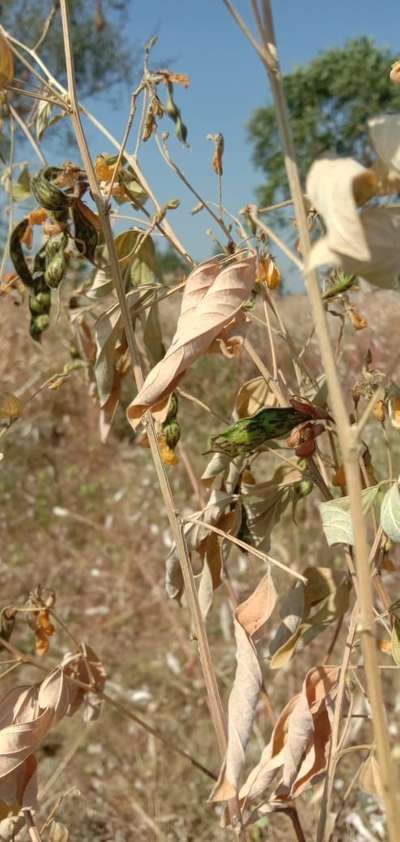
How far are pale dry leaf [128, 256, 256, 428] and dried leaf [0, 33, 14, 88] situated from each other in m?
0.14

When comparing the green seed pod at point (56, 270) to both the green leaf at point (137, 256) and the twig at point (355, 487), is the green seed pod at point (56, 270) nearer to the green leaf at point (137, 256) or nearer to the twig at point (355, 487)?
the green leaf at point (137, 256)

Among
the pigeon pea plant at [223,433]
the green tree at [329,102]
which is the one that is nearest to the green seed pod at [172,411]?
the pigeon pea plant at [223,433]

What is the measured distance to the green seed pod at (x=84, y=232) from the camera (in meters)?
0.48

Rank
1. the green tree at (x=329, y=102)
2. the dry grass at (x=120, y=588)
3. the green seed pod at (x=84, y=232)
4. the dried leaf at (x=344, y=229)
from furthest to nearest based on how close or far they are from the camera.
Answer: the green tree at (x=329, y=102), the dry grass at (x=120, y=588), the green seed pod at (x=84, y=232), the dried leaf at (x=344, y=229)

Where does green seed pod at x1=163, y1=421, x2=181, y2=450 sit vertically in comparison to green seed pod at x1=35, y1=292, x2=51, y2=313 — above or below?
below

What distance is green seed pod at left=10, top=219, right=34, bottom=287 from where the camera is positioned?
52 cm

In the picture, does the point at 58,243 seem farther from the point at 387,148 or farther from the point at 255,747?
the point at 255,747

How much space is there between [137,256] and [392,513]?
0.26 meters

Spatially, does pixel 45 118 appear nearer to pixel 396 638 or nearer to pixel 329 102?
pixel 396 638

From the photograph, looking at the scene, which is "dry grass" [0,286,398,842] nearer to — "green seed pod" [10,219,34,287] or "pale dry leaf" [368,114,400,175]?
"green seed pod" [10,219,34,287]

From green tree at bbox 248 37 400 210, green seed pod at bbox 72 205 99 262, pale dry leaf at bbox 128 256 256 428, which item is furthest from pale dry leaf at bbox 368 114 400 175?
green tree at bbox 248 37 400 210

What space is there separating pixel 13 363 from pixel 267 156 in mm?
14175

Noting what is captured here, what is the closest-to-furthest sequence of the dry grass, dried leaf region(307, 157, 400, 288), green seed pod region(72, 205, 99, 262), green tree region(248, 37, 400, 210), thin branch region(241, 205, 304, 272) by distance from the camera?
dried leaf region(307, 157, 400, 288), thin branch region(241, 205, 304, 272), green seed pod region(72, 205, 99, 262), the dry grass, green tree region(248, 37, 400, 210)

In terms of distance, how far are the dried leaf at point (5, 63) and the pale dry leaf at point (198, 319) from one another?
0.14 m
